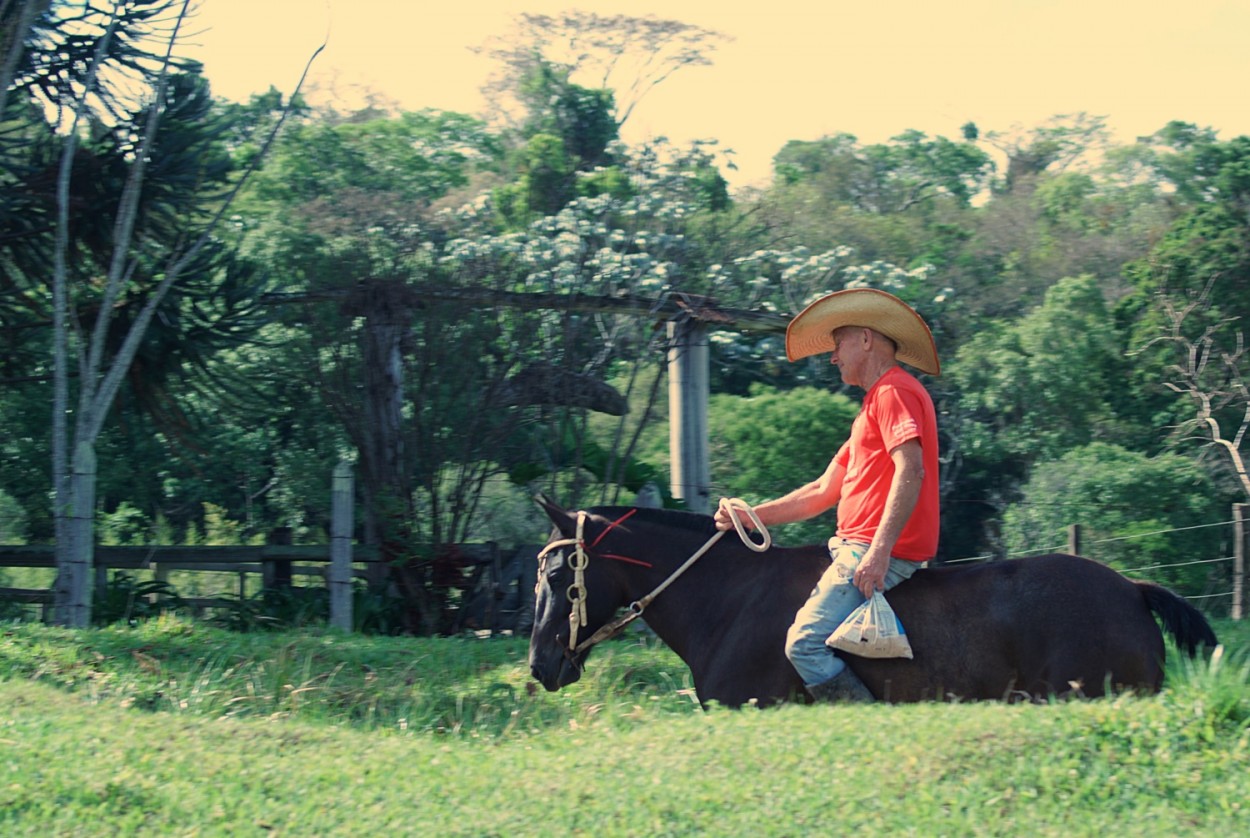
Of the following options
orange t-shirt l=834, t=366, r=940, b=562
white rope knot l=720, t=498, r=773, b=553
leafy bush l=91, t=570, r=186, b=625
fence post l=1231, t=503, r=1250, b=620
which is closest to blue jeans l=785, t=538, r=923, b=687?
orange t-shirt l=834, t=366, r=940, b=562

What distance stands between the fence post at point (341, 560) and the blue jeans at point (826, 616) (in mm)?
6216

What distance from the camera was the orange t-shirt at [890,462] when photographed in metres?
5.47

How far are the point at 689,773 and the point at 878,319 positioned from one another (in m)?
2.20

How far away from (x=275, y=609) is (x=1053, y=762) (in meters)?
8.78

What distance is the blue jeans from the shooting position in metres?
5.48

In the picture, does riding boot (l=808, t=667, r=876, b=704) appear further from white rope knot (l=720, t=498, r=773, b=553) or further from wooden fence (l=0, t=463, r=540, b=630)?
wooden fence (l=0, t=463, r=540, b=630)

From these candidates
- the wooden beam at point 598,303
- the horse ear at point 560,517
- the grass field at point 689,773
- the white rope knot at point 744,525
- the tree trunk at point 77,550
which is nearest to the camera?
the grass field at point 689,773

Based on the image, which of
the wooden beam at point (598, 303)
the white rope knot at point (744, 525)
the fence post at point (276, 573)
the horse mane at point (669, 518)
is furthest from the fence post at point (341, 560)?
the white rope knot at point (744, 525)

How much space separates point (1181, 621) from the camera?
5.39 meters

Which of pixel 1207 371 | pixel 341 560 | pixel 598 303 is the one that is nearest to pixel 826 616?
pixel 341 560

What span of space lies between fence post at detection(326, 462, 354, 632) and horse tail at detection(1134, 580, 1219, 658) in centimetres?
707

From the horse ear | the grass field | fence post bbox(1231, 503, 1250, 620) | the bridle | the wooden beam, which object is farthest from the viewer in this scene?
fence post bbox(1231, 503, 1250, 620)

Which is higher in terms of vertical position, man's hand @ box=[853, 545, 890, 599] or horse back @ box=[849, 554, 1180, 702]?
man's hand @ box=[853, 545, 890, 599]

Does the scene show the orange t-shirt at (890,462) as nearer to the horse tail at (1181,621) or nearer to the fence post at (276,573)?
the horse tail at (1181,621)
